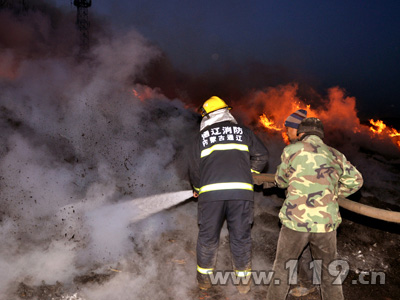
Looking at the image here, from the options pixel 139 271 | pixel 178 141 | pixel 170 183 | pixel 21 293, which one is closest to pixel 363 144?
pixel 178 141

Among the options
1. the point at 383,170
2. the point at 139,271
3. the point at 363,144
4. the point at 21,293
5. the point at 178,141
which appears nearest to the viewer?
the point at 21,293

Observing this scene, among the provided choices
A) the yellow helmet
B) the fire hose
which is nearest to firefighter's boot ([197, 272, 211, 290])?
the fire hose

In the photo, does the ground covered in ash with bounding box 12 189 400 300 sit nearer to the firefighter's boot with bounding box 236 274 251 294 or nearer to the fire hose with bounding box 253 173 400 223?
the firefighter's boot with bounding box 236 274 251 294

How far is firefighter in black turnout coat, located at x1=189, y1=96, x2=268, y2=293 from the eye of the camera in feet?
11.2

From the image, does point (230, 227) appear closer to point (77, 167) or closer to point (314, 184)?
point (314, 184)

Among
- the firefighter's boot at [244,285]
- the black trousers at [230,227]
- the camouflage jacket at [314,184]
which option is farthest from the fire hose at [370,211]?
the firefighter's boot at [244,285]

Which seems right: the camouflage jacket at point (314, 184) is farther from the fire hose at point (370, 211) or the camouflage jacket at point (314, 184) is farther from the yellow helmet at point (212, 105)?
the yellow helmet at point (212, 105)

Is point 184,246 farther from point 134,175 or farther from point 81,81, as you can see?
point 81,81

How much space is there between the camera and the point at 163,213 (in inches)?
214

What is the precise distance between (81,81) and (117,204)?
398 centimetres

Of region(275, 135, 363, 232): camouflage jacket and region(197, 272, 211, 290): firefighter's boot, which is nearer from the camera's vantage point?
region(275, 135, 363, 232): camouflage jacket

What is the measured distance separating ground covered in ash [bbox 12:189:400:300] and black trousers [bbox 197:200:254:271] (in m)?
0.43

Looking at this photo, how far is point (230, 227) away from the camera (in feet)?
11.6

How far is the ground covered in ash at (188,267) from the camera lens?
11.3 ft
